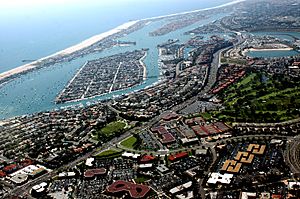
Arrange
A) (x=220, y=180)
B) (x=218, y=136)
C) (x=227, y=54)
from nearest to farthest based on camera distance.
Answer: (x=220, y=180), (x=218, y=136), (x=227, y=54)

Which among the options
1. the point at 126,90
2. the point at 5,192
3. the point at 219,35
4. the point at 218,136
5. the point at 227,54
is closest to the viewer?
the point at 5,192

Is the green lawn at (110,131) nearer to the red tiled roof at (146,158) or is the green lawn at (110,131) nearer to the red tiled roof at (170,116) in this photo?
the red tiled roof at (170,116)

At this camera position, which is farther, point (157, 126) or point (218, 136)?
point (157, 126)

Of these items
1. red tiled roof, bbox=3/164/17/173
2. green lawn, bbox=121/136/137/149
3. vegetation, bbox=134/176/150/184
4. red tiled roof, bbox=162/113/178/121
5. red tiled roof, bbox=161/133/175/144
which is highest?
red tiled roof, bbox=3/164/17/173

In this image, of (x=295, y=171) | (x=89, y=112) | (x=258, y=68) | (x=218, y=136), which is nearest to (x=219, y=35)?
(x=258, y=68)

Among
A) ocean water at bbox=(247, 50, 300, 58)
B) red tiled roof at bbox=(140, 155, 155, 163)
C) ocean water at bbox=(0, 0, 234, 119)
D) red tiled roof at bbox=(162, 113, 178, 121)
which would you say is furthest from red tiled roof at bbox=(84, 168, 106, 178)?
ocean water at bbox=(247, 50, 300, 58)

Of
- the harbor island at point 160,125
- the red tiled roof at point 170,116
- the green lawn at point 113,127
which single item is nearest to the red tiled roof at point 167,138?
the harbor island at point 160,125

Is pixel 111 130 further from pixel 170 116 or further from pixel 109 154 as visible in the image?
pixel 170 116

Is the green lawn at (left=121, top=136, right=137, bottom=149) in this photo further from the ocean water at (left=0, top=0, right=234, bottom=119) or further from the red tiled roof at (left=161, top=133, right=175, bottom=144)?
the ocean water at (left=0, top=0, right=234, bottom=119)

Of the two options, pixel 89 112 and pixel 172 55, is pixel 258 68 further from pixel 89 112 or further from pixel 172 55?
pixel 89 112
